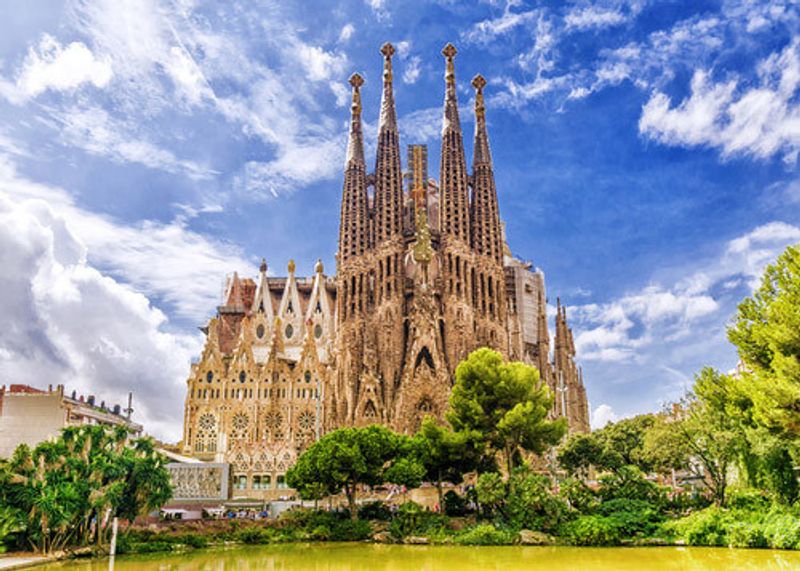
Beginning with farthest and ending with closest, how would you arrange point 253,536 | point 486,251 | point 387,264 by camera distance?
point 486,251, point 387,264, point 253,536

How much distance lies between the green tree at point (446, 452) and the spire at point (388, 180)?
29542 mm

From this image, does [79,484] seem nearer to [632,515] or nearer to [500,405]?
[500,405]

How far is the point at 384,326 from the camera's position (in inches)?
2307

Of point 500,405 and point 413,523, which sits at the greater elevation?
point 500,405

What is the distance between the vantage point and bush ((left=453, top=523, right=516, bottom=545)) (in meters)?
28.2

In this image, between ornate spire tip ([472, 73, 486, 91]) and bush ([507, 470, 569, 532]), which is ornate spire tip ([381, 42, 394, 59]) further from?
bush ([507, 470, 569, 532])

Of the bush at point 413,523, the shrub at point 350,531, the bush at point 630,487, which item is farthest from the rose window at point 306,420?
the bush at point 630,487

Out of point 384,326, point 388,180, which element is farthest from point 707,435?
point 388,180

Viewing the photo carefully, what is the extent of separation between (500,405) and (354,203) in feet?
108

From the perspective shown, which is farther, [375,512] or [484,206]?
[484,206]

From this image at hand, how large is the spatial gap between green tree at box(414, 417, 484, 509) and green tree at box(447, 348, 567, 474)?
79cm

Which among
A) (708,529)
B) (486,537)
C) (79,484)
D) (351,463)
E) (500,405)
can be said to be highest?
(500,405)

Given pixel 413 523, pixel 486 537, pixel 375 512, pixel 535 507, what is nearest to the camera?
pixel 486 537

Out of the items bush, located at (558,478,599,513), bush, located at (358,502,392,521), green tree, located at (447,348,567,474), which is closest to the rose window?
bush, located at (358,502,392,521)
